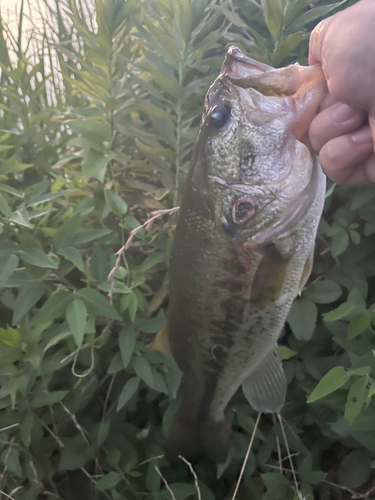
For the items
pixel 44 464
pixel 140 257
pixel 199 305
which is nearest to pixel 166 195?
pixel 140 257

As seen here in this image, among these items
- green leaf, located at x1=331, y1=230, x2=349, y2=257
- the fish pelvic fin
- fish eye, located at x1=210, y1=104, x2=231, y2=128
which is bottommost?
the fish pelvic fin

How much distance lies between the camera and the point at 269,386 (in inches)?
35.1

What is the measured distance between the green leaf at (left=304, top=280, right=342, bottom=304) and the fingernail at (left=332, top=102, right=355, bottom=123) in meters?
0.58

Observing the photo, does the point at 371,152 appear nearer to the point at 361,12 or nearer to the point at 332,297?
the point at 361,12

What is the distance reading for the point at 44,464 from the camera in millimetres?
909

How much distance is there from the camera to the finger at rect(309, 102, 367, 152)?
0.46m

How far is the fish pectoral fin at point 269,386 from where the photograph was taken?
88 cm

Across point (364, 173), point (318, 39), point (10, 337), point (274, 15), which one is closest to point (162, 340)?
point (10, 337)

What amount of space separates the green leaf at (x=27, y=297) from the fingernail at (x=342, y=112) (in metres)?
0.62

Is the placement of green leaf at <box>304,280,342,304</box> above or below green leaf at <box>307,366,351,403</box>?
below

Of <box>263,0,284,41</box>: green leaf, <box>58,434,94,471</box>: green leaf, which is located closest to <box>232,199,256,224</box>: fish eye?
<box>263,0,284,41</box>: green leaf

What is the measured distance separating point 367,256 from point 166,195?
2.07 feet

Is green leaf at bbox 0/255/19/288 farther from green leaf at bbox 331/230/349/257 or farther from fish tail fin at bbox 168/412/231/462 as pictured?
green leaf at bbox 331/230/349/257

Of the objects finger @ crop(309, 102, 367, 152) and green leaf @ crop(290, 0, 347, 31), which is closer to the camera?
finger @ crop(309, 102, 367, 152)
